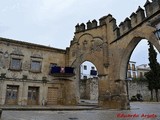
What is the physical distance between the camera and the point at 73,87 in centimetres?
1986

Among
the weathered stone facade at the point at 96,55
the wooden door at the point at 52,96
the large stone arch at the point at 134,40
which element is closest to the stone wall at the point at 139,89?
the weathered stone facade at the point at 96,55

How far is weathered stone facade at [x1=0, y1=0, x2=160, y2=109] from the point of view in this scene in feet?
44.5

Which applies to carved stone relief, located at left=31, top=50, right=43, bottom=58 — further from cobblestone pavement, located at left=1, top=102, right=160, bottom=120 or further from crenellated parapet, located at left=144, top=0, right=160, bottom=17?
crenellated parapet, located at left=144, top=0, right=160, bottom=17

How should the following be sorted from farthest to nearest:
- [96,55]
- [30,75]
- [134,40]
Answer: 1. [30,75]
2. [96,55]
3. [134,40]

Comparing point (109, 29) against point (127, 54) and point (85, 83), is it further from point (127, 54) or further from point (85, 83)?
point (85, 83)

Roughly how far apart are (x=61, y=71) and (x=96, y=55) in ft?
14.6

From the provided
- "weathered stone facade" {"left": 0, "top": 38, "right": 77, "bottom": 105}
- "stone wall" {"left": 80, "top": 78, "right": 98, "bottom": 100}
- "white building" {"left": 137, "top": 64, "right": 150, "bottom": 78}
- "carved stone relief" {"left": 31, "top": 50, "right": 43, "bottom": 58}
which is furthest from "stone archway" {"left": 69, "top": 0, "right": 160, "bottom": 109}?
"white building" {"left": 137, "top": 64, "right": 150, "bottom": 78}

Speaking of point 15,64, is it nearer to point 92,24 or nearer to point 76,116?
point 92,24

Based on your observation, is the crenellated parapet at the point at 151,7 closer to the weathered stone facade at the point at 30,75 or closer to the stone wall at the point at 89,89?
the weathered stone facade at the point at 30,75

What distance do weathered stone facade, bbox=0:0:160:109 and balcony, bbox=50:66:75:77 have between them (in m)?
0.59

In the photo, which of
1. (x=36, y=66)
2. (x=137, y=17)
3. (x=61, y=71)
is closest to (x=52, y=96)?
(x=61, y=71)

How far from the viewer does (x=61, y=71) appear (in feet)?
63.0

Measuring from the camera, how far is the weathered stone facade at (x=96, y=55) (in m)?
13.6

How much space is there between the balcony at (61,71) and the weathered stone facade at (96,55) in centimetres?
59
